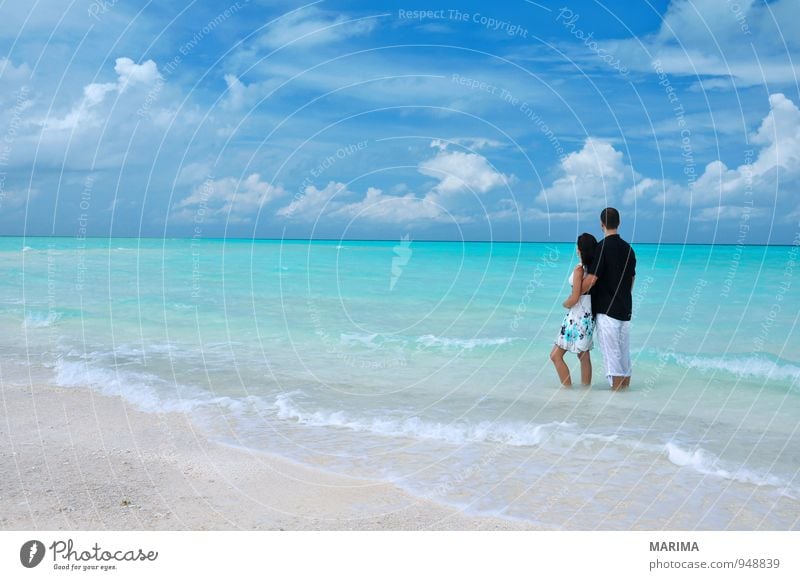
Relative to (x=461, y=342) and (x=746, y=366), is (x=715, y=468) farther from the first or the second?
(x=461, y=342)

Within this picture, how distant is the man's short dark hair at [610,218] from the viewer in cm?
976

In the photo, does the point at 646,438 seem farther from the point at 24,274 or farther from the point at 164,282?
the point at 24,274

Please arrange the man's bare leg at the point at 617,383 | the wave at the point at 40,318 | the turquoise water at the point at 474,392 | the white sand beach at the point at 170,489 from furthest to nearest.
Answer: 1. the wave at the point at 40,318
2. the man's bare leg at the point at 617,383
3. the turquoise water at the point at 474,392
4. the white sand beach at the point at 170,489

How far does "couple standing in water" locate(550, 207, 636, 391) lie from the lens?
9.84 meters

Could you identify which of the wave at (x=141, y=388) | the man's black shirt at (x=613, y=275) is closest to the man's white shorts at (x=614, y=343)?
the man's black shirt at (x=613, y=275)

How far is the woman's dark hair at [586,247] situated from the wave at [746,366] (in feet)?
16.4

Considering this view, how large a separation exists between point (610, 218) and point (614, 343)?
5.92 ft

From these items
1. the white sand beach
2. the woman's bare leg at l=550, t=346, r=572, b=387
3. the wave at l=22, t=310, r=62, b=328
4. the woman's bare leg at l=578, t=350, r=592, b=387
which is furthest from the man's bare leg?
the wave at l=22, t=310, r=62, b=328

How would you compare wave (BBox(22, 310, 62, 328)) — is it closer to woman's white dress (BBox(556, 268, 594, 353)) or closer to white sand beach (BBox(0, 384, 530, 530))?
white sand beach (BBox(0, 384, 530, 530))

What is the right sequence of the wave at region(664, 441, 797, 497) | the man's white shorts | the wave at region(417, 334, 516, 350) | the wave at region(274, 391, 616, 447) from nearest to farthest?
the wave at region(664, 441, 797, 497), the wave at region(274, 391, 616, 447), the man's white shorts, the wave at region(417, 334, 516, 350)

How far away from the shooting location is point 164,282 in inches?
1308

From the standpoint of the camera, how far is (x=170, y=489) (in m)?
6.46

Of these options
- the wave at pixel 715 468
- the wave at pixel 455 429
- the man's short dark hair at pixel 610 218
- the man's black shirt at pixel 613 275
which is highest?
the man's short dark hair at pixel 610 218

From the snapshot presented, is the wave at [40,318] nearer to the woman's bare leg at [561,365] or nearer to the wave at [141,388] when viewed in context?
the wave at [141,388]
